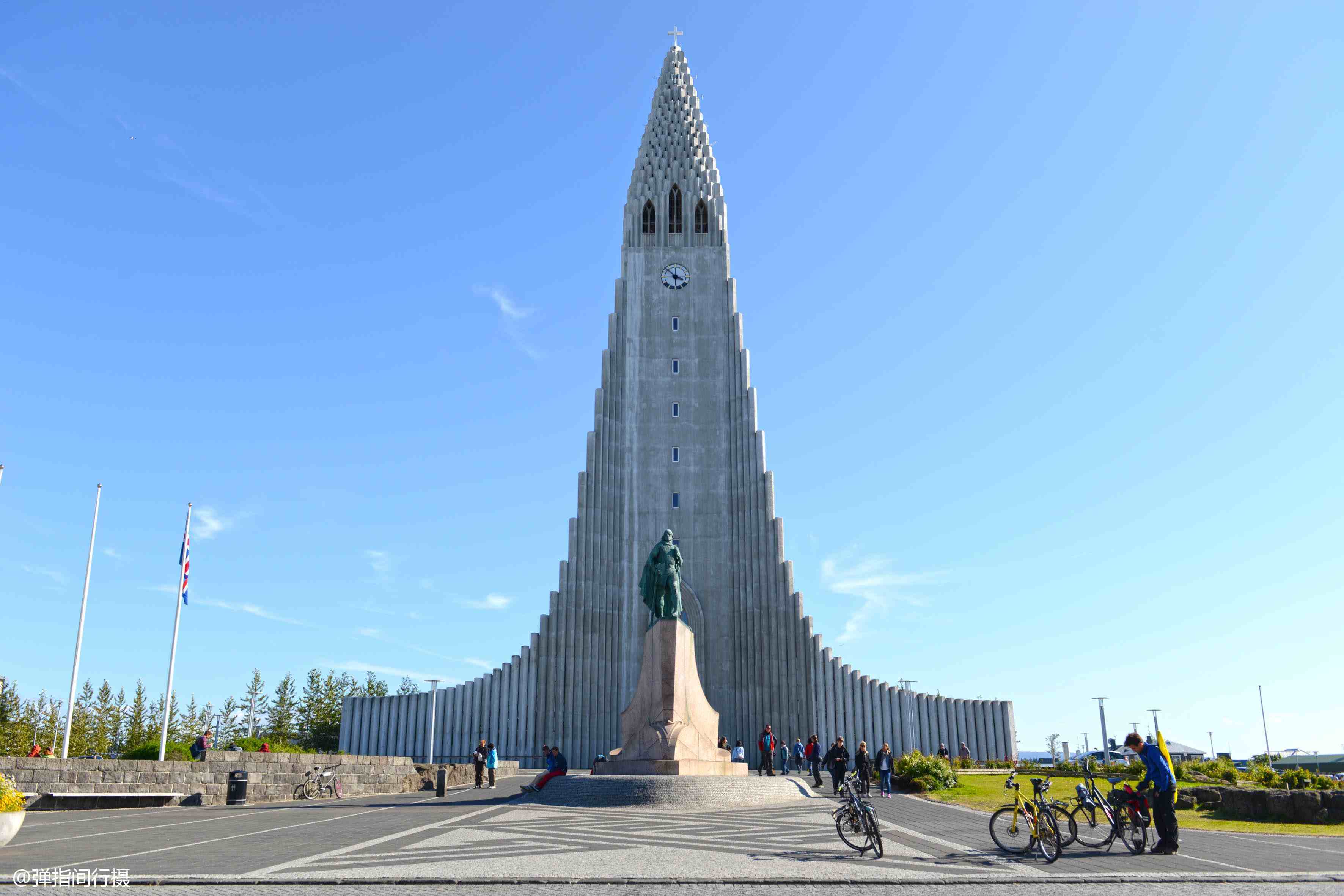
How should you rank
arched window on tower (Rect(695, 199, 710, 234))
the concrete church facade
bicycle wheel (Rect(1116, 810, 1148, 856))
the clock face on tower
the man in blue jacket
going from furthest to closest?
arched window on tower (Rect(695, 199, 710, 234))
the clock face on tower
the concrete church facade
bicycle wheel (Rect(1116, 810, 1148, 856))
the man in blue jacket

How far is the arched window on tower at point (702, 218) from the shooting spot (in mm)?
52344

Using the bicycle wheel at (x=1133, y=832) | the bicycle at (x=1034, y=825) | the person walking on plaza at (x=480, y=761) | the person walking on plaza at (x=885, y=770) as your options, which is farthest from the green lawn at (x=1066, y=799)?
the person walking on plaza at (x=480, y=761)

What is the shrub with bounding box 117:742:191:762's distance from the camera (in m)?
26.1

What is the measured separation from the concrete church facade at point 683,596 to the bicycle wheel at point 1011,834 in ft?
104

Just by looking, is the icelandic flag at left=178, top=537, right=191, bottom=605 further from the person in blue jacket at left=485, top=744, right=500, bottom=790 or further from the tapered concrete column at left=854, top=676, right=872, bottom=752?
the tapered concrete column at left=854, top=676, right=872, bottom=752

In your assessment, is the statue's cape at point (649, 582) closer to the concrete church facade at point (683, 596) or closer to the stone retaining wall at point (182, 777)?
the stone retaining wall at point (182, 777)

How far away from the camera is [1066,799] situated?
60.2ft

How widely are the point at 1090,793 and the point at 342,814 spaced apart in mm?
12592

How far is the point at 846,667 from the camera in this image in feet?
147

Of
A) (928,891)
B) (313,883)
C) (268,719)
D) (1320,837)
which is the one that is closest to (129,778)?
(313,883)

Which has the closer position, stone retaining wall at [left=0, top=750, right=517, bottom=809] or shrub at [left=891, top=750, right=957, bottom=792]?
stone retaining wall at [left=0, top=750, right=517, bottom=809]

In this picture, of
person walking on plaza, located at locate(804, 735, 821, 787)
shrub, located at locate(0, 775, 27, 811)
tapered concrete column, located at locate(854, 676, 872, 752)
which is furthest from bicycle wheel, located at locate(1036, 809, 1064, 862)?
tapered concrete column, located at locate(854, 676, 872, 752)

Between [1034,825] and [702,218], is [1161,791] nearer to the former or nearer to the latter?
[1034,825]

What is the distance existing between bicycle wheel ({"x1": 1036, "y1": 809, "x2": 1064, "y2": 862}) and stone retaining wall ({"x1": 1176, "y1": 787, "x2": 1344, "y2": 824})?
5.54 m
